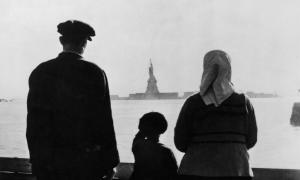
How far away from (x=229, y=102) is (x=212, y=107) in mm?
133

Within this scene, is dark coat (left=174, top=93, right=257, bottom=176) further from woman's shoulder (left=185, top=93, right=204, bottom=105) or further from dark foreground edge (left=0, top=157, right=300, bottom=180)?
dark foreground edge (left=0, top=157, right=300, bottom=180)

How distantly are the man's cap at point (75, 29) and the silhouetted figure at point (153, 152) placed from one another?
3.56 ft

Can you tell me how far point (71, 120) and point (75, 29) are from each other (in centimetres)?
67

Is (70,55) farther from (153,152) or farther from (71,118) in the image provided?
(153,152)

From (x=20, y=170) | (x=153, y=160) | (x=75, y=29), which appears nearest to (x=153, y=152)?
(x=153, y=160)

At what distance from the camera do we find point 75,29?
3.53 metres

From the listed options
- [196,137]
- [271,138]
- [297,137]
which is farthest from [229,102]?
[297,137]

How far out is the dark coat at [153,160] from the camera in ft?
13.9

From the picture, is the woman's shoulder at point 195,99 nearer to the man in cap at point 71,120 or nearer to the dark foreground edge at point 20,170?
the man in cap at point 71,120

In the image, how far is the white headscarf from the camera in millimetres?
3512

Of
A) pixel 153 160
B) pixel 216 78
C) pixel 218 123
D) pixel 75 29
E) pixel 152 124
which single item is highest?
pixel 75 29

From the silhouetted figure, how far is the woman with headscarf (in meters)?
0.63

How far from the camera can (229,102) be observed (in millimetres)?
3572

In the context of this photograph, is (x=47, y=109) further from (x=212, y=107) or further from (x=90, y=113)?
(x=212, y=107)
